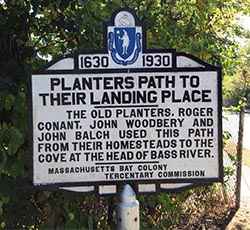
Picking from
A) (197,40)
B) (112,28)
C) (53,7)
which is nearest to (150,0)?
(197,40)

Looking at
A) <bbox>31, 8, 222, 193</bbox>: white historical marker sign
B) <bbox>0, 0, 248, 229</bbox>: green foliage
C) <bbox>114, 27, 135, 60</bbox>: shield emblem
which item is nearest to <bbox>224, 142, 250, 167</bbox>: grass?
<bbox>0, 0, 248, 229</bbox>: green foliage

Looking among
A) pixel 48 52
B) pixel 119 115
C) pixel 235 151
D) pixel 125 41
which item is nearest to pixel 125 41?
pixel 125 41

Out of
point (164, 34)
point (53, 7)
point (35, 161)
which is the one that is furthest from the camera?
point (164, 34)

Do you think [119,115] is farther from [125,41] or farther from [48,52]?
[48,52]

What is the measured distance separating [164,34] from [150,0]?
282 mm

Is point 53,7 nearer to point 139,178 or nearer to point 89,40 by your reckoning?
point 89,40

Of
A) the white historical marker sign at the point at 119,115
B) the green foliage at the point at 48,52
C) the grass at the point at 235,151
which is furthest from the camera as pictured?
the grass at the point at 235,151

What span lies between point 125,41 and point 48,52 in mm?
1051

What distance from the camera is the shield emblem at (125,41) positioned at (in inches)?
87.1

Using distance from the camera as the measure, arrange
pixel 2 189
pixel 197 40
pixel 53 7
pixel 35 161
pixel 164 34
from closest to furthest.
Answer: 1. pixel 35 161
2. pixel 2 189
3. pixel 53 7
4. pixel 164 34
5. pixel 197 40

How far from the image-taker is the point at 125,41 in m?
2.22

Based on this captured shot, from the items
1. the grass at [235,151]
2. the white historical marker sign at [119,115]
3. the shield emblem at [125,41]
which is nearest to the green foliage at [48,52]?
the white historical marker sign at [119,115]

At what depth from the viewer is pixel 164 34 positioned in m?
3.21

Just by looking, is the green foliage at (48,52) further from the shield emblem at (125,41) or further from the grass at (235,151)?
the grass at (235,151)
